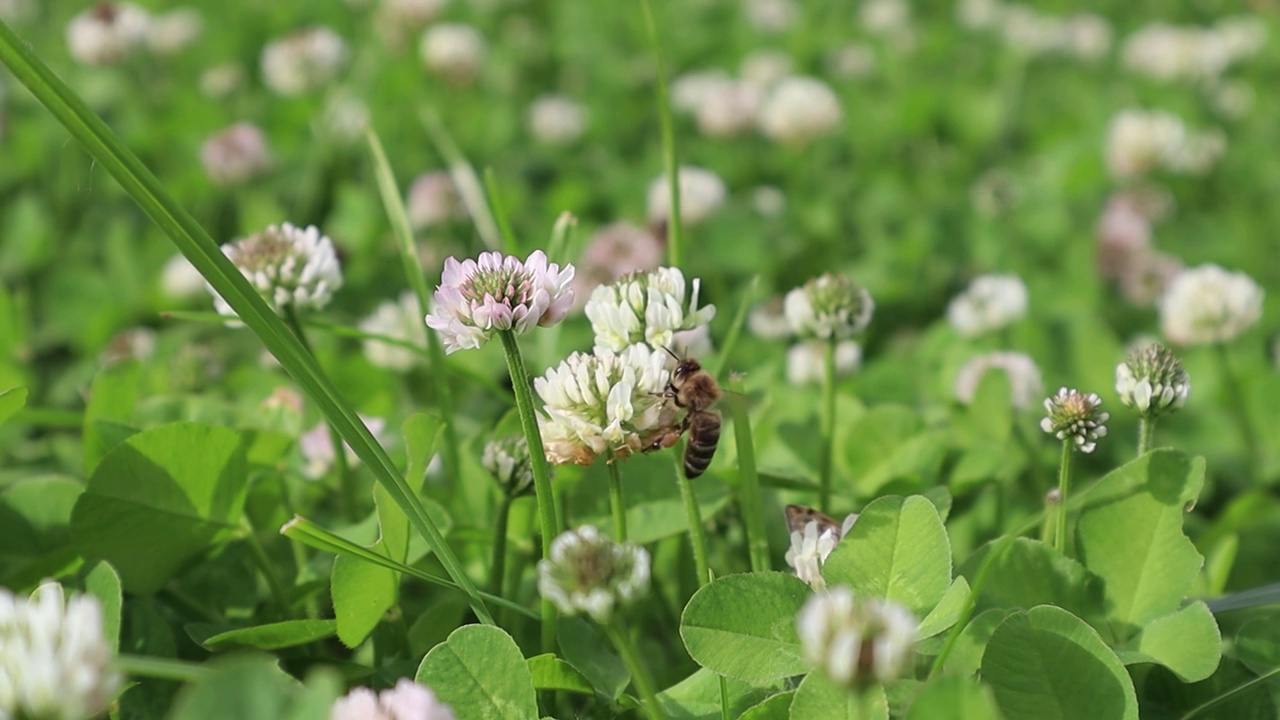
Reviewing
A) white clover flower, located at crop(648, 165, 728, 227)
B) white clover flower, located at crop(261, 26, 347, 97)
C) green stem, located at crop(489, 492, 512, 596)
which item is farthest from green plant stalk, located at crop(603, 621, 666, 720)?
white clover flower, located at crop(261, 26, 347, 97)

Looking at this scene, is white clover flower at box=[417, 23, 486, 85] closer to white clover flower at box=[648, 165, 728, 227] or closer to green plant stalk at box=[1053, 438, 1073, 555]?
white clover flower at box=[648, 165, 728, 227]

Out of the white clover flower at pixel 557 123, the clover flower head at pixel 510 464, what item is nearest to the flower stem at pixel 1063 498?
the clover flower head at pixel 510 464

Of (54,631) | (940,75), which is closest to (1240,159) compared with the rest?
(940,75)

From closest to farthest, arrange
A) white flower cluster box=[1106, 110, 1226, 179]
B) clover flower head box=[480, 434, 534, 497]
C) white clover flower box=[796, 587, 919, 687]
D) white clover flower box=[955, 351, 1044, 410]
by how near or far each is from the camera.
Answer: white clover flower box=[796, 587, 919, 687]
clover flower head box=[480, 434, 534, 497]
white clover flower box=[955, 351, 1044, 410]
white flower cluster box=[1106, 110, 1226, 179]

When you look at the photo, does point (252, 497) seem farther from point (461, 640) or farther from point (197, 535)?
point (461, 640)

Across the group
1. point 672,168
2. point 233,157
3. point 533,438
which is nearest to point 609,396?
point 533,438

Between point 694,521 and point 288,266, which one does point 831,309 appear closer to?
point 694,521
